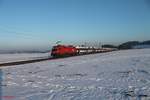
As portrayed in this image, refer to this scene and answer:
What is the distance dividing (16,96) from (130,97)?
4687 mm

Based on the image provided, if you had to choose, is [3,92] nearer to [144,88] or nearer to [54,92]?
[54,92]

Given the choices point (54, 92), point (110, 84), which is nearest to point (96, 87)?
point (110, 84)

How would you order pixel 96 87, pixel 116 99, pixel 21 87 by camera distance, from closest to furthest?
pixel 116 99 < pixel 96 87 < pixel 21 87

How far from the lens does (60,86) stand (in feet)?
44.2

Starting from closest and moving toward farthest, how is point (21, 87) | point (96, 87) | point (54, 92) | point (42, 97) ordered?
point (42, 97) → point (54, 92) → point (96, 87) → point (21, 87)

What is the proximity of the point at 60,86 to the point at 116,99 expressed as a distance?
4.11m

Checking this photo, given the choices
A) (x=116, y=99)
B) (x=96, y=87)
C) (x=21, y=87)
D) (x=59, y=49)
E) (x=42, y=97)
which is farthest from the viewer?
(x=59, y=49)

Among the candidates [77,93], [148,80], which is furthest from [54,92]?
[148,80]

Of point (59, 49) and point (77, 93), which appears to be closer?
point (77, 93)

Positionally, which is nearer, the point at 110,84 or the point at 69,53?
the point at 110,84

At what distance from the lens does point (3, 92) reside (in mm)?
12102

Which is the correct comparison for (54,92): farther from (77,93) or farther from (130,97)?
(130,97)

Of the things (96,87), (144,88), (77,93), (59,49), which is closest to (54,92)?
(77,93)

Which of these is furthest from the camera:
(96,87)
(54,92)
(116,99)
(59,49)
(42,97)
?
(59,49)
